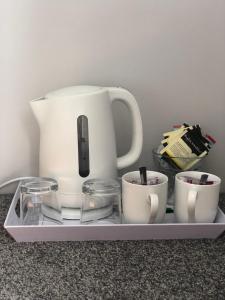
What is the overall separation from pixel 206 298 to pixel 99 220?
0.89 feet

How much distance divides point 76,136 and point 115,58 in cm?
23

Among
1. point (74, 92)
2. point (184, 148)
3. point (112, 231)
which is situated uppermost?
point (74, 92)

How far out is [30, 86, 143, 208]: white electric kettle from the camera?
32.3 inches

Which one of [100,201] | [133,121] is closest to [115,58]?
[133,121]

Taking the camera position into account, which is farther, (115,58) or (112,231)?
(115,58)

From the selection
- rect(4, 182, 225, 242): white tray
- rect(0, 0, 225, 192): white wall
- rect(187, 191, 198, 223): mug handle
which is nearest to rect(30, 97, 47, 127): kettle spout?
rect(0, 0, 225, 192): white wall

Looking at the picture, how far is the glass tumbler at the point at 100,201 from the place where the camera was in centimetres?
82

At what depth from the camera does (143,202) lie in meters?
0.78

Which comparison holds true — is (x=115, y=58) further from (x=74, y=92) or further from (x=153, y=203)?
(x=153, y=203)

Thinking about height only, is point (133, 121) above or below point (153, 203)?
above

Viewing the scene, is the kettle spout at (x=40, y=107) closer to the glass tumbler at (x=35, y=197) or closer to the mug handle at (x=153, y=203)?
the glass tumbler at (x=35, y=197)

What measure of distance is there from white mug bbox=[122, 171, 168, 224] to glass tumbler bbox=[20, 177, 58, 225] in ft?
0.47

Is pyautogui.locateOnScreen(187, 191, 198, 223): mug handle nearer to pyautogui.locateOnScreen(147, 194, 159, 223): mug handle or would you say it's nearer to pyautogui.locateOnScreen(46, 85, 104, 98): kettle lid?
pyautogui.locateOnScreen(147, 194, 159, 223): mug handle

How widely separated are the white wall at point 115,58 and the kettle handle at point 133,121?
4.0 inches
